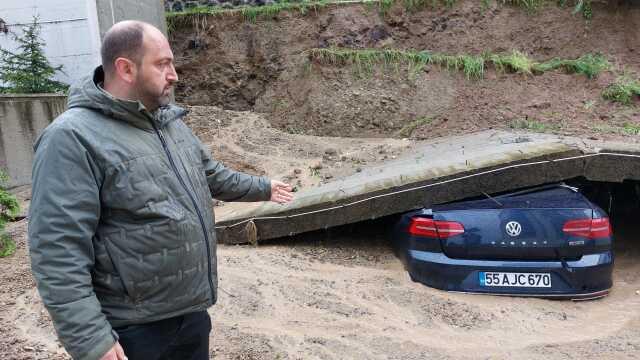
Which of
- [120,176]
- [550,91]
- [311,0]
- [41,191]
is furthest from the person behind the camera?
[311,0]

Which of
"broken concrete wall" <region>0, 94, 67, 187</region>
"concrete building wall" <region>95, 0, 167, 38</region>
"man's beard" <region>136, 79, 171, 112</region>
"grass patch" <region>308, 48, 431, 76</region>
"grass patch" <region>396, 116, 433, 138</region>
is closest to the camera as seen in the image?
"man's beard" <region>136, 79, 171, 112</region>

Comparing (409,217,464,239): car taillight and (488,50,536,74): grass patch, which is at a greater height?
(488,50,536,74): grass patch

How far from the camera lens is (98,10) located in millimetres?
8984

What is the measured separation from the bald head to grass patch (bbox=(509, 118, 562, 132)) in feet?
25.6

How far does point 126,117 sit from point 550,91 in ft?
31.6

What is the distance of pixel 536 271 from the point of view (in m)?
4.17

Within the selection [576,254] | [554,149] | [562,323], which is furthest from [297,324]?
[554,149]

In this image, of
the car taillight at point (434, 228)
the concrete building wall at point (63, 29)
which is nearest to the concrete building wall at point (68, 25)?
the concrete building wall at point (63, 29)

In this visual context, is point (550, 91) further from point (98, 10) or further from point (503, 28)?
point (98, 10)

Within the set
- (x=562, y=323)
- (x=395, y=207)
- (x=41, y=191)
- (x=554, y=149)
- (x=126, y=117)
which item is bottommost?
(x=562, y=323)

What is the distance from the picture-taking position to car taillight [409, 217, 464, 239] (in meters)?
4.20

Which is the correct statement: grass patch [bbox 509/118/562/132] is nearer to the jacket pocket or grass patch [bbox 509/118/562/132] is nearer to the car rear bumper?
the car rear bumper

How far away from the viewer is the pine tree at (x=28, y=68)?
859cm

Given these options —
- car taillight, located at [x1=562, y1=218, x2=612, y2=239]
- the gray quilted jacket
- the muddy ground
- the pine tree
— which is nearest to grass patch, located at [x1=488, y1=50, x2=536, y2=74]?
the muddy ground
